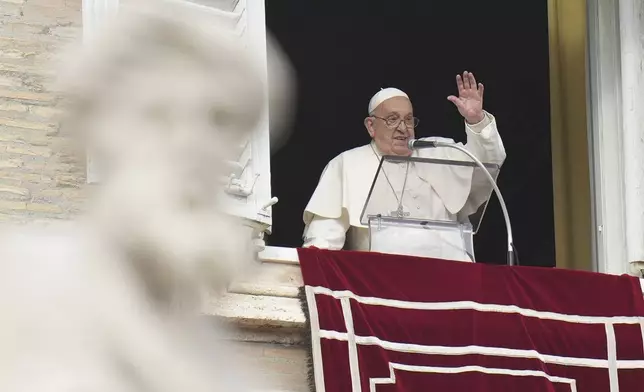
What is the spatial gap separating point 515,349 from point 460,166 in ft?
2.72

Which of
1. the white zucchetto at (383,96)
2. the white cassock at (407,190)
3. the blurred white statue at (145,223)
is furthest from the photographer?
the white zucchetto at (383,96)

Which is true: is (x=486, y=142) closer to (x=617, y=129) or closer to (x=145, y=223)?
(x=617, y=129)

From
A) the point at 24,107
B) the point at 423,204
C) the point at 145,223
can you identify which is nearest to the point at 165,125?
the point at 145,223

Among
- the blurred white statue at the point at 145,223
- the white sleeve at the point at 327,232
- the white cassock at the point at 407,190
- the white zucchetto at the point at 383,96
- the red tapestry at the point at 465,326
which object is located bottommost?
the red tapestry at the point at 465,326

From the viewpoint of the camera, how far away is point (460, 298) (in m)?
5.94

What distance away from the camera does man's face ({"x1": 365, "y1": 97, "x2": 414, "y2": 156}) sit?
7.22 meters

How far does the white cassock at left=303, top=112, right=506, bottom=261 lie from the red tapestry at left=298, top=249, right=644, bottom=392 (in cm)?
25

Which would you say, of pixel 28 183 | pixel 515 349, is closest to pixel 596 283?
pixel 515 349

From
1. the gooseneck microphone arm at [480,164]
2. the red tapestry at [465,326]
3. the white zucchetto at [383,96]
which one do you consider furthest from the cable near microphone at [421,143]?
the white zucchetto at [383,96]

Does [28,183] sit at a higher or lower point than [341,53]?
lower

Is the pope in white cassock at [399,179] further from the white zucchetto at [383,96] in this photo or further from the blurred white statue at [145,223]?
the blurred white statue at [145,223]

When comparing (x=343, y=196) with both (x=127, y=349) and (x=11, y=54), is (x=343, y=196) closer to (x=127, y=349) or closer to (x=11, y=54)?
(x=11, y=54)

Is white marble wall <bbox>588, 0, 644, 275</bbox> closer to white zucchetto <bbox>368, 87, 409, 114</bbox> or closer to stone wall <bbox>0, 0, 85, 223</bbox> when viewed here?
white zucchetto <bbox>368, 87, 409, 114</bbox>

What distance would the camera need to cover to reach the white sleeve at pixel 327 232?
6.73 meters
